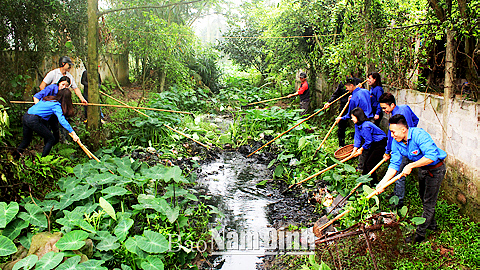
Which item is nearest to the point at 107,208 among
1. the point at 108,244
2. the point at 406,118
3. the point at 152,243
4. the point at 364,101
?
the point at 108,244

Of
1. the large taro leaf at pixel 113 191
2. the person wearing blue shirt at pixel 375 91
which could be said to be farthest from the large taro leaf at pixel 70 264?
the person wearing blue shirt at pixel 375 91

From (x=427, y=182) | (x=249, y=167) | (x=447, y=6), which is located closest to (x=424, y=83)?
(x=447, y=6)

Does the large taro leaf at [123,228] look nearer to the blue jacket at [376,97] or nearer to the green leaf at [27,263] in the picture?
the green leaf at [27,263]

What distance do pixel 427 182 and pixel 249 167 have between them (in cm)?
387

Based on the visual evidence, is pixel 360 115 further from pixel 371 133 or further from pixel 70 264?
pixel 70 264

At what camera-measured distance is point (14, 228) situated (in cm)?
361

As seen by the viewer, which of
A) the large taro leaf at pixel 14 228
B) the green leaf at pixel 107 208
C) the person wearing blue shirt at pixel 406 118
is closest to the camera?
the large taro leaf at pixel 14 228

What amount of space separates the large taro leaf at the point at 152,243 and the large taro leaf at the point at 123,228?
0.21 m

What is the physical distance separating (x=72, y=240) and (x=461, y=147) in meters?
4.72

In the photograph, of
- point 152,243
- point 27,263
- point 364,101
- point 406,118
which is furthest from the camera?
point 364,101

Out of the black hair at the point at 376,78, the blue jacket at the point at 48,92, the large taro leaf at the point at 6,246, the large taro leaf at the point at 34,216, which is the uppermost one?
the black hair at the point at 376,78

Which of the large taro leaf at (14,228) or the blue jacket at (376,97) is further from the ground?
the blue jacket at (376,97)

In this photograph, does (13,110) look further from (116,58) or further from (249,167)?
(116,58)

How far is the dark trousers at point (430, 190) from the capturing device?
12.0 ft
